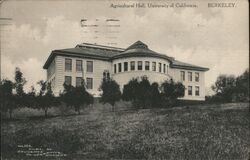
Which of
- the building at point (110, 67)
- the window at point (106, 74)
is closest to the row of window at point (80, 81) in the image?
the building at point (110, 67)

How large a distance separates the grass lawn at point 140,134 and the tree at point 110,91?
39cm

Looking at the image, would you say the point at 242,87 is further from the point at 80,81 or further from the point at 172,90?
the point at 80,81

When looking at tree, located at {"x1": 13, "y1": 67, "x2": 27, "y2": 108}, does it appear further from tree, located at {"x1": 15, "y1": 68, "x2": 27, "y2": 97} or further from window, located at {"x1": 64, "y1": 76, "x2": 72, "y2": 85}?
window, located at {"x1": 64, "y1": 76, "x2": 72, "y2": 85}

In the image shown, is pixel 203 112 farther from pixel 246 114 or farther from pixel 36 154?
pixel 36 154

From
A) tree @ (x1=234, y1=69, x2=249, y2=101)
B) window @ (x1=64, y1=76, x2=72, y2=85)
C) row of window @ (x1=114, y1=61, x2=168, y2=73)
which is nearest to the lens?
tree @ (x1=234, y1=69, x2=249, y2=101)

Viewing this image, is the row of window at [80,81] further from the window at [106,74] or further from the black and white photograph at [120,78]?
the window at [106,74]

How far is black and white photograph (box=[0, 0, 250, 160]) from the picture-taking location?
10523mm

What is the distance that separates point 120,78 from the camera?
12719mm

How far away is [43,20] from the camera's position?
10961 millimetres

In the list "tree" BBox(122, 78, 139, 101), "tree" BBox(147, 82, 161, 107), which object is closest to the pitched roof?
"tree" BBox(122, 78, 139, 101)

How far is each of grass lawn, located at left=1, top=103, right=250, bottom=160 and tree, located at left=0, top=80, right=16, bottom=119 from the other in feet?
1.51

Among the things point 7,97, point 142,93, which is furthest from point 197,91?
point 7,97

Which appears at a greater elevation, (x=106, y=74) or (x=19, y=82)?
(x=106, y=74)

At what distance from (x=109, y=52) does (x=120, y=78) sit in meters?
1.13
